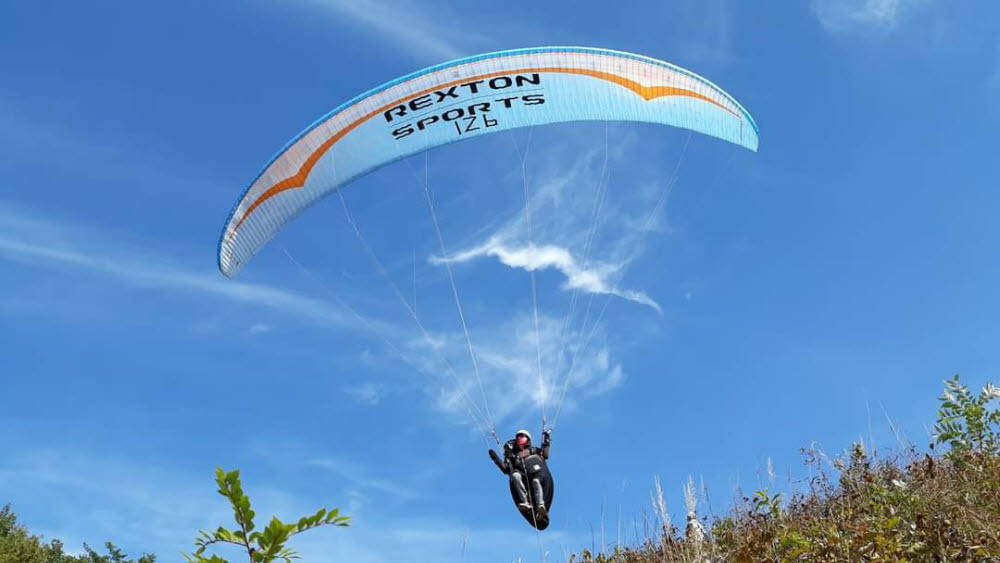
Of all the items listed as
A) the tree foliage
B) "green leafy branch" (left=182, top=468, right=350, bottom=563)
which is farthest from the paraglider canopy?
the tree foliage

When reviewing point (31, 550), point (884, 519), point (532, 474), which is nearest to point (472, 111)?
point (532, 474)

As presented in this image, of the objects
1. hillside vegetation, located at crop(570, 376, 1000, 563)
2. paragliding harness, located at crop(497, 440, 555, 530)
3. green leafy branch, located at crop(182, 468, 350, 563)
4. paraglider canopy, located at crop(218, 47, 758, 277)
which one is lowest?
green leafy branch, located at crop(182, 468, 350, 563)

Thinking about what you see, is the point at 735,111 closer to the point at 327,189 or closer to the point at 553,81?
the point at 553,81

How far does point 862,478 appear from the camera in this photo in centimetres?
793

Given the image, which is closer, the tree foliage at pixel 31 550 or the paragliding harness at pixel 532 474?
the paragliding harness at pixel 532 474

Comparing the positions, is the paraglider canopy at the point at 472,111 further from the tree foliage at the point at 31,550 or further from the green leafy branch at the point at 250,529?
the tree foliage at the point at 31,550

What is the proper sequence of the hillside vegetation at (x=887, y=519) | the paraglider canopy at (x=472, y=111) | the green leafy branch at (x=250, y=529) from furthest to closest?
the paraglider canopy at (x=472, y=111) → the hillside vegetation at (x=887, y=519) → the green leafy branch at (x=250, y=529)

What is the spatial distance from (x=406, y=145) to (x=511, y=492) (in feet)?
17.8

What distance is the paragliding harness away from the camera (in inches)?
425

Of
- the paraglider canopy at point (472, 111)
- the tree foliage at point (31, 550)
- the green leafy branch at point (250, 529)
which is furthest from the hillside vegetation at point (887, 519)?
the tree foliage at point (31, 550)

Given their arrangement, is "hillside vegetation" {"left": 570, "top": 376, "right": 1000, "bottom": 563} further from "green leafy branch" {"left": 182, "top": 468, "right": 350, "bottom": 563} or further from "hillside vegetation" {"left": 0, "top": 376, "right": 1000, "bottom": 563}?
"green leafy branch" {"left": 182, "top": 468, "right": 350, "bottom": 563}

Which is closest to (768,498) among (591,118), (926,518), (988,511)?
(926,518)

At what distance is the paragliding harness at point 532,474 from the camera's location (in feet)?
35.4

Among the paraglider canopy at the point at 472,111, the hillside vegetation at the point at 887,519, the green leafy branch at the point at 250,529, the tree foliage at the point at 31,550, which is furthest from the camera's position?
the tree foliage at the point at 31,550
